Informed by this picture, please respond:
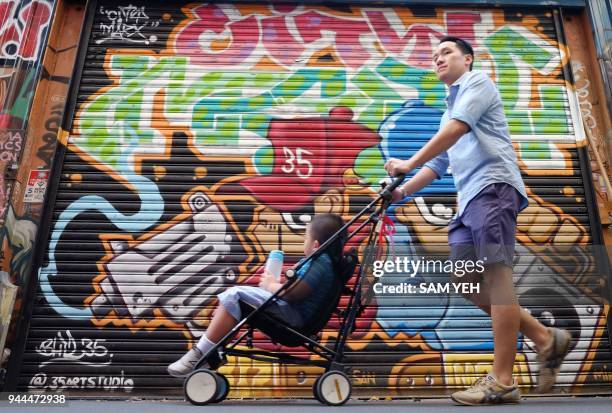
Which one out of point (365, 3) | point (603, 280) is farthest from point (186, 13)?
point (603, 280)

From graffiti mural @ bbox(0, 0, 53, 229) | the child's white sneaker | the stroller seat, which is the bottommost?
the child's white sneaker

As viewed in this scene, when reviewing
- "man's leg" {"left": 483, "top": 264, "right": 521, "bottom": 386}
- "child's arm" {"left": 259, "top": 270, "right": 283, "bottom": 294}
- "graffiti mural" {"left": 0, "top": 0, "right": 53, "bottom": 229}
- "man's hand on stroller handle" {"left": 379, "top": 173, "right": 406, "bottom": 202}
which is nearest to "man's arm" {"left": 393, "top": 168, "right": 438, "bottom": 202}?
"man's hand on stroller handle" {"left": 379, "top": 173, "right": 406, "bottom": 202}

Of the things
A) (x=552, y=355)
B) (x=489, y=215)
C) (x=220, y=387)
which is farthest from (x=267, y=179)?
(x=552, y=355)

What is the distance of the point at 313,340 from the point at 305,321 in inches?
4.6

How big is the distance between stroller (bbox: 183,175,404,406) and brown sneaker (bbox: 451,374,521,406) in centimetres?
62

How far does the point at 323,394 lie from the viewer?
3146 millimetres

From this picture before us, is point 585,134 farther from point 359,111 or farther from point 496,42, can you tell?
point 359,111

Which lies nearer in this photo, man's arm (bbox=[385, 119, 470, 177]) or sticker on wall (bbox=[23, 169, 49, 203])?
man's arm (bbox=[385, 119, 470, 177])

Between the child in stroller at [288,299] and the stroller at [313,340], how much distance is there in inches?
1.4

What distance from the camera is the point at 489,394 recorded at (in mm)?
2922

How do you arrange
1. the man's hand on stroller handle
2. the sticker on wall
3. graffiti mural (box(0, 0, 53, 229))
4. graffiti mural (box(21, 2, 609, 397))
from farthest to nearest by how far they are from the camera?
graffiti mural (box(0, 0, 53, 229)), the sticker on wall, graffiti mural (box(21, 2, 609, 397)), the man's hand on stroller handle

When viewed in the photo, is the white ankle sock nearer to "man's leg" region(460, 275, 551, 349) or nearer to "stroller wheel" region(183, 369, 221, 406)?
"stroller wheel" region(183, 369, 221, 406)

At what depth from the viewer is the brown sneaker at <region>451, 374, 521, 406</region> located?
2920mm

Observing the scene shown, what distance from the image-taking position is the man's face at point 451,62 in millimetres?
3477
